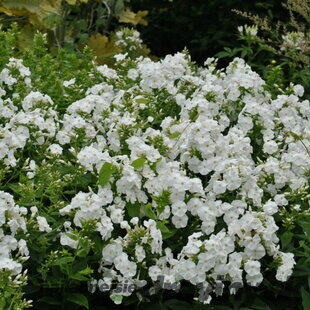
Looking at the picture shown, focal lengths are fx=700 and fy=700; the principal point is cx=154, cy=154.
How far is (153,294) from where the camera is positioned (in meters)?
2.62

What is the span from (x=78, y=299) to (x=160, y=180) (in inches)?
21.7

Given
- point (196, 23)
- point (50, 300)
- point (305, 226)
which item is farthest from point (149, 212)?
point (196, 23)

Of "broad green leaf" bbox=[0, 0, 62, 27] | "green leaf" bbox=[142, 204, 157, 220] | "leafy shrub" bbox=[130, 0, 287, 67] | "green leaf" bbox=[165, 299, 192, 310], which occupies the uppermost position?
"green leaf" bbox=[142, 204, 157, 220]

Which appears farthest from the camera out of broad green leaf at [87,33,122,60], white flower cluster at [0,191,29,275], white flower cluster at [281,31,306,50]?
broad green leaf at [87,33,122,60]

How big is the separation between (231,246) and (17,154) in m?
1.05

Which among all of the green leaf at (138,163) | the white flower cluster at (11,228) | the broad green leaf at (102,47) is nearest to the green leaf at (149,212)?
the green leaf at (138,163)

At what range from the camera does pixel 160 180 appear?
2.70 metres

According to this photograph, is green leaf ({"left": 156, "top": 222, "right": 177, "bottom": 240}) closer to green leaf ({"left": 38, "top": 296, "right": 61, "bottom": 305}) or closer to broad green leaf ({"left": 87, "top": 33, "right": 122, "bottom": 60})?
green leaf ({"left": 38, "top": 296, "right": 61, "bottom": 305})

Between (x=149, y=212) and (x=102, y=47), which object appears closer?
(x=149, y=212)

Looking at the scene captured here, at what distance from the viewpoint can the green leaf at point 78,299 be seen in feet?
8.02

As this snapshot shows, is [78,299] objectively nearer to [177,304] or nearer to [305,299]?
[177,304]

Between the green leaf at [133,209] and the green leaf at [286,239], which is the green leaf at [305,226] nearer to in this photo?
the green leaf at [286,239]

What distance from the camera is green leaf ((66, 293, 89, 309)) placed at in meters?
2.44

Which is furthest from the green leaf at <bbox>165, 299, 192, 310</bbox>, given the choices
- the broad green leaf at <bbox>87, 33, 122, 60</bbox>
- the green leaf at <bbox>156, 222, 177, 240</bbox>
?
the broad green leaf at <bbox>87, 33, 122, 60</bbox>
